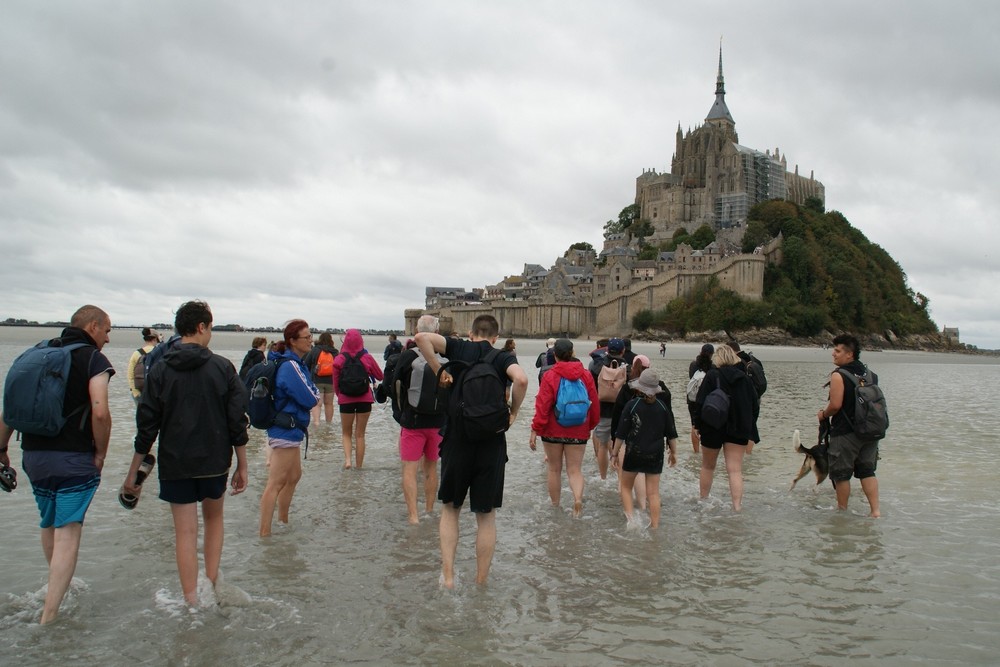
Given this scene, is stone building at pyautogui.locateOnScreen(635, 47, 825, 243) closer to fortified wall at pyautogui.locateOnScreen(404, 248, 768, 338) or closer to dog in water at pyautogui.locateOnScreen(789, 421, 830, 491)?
fortified wall at pyautogui.locateOnScreen(404, 248, 768, 338)

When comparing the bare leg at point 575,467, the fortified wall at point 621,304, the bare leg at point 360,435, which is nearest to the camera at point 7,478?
the bare leg at point 360,435

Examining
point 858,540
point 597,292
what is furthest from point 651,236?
point 858,540

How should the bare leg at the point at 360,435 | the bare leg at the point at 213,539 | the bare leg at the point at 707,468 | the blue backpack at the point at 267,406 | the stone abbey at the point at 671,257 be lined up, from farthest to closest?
the stone abbey at the point at 671,257 < the bare leg at the point at 360,435 < the bare leg at the point at 707,468 < the blue backpack at the point at 267,406 < the bare leg at the point at 213,539

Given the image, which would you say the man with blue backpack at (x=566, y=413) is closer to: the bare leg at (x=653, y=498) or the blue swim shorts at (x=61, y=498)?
the bare leg at (x=653, y=498)

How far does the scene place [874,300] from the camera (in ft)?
282

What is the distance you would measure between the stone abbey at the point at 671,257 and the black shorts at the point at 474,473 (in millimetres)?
72144

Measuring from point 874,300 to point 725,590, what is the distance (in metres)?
93.3

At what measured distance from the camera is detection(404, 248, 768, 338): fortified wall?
244 feet

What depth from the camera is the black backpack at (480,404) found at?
461cm

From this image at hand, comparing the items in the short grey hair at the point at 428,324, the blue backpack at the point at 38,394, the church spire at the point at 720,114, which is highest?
the church spire at the point at 720,114

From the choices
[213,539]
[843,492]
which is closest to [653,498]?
[843,492]

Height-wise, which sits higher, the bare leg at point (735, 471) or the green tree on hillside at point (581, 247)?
the green tree on hillside at point (581, 247)

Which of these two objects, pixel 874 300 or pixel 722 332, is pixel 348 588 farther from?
pixel 874 300

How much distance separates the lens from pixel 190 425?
4.22 m
